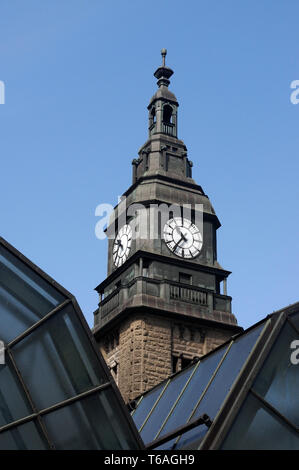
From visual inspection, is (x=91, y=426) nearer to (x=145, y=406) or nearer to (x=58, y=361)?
(x=58, y=361)

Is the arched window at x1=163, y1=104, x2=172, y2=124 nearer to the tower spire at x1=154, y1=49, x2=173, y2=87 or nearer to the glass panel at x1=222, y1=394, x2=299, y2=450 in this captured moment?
the tower spire at x1=154, y1=49, x2=173, y2=87

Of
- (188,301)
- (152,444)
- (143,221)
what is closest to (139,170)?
(143,221)

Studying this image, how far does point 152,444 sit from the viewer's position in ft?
54.6

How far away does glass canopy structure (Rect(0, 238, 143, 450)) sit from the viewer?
14.6 metres

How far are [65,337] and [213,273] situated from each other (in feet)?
95.3

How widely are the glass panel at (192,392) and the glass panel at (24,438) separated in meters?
3.76

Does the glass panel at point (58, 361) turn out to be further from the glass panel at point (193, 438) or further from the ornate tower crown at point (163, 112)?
the ornate tower crown at point (163, 112)

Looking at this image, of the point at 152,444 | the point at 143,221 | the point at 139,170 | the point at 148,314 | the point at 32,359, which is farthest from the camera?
the point at 139,170

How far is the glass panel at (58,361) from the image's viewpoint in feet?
48.9

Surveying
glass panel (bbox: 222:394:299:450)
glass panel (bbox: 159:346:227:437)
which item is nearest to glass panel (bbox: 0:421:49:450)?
glass panel (bbox: 222:394:299:450)

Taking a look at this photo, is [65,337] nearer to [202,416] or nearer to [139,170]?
[202,416]

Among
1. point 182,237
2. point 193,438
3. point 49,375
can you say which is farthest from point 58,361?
point 182,237

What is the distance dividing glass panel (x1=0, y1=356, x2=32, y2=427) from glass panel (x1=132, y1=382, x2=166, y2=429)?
22.1 ft

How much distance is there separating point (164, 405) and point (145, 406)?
7.27 ft
